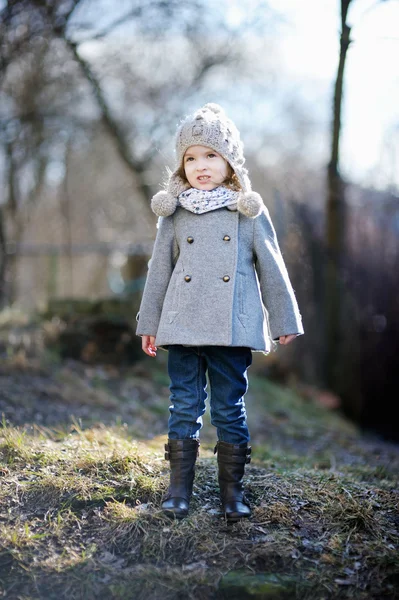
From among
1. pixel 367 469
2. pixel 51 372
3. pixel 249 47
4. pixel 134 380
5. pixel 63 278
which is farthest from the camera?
pixel 63 278

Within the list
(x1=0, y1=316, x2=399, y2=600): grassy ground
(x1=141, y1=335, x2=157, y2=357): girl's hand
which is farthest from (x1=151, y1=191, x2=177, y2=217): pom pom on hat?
(x1=0, y1=316, x2=399, y2=600): grassy ground

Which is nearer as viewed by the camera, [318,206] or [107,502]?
[107,502]

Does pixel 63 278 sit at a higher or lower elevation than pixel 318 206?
lower

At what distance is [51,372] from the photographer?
5.73m

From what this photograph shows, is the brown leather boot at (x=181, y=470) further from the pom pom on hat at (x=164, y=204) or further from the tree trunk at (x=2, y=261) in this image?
the tree trunk at (x=2, y=261)

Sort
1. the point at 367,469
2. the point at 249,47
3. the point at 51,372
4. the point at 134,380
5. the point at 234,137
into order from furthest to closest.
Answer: the point at 249,47, the point at 134,380, the point at 51,372, the point at 367,469, the point at 234,137

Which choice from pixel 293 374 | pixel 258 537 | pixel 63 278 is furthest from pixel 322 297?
pixel 258 537

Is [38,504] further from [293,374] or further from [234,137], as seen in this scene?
[293,374]

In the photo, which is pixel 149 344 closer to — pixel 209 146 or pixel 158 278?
pixel 158 278

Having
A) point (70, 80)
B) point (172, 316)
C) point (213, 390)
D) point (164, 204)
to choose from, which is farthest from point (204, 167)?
point (70, 80)

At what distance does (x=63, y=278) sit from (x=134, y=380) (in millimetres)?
5494

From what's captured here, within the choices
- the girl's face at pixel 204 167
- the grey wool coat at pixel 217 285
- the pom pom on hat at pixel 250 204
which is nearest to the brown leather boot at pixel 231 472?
the grey wool coat at pixel 217 285

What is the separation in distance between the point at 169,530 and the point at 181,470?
29 centimetres

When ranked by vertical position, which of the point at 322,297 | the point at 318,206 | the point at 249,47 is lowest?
the point at 322,297
